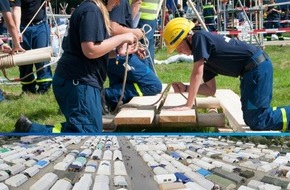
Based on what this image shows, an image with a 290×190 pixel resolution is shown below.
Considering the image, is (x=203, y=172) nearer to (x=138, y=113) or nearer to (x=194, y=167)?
(x=194, y=167)

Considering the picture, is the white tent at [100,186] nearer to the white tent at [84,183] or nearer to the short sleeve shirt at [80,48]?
the white tent at [84,183]

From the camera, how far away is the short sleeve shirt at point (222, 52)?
9.98 ft

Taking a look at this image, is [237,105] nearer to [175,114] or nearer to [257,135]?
[175,114]

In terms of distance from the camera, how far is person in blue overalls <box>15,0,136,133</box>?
2430 mm

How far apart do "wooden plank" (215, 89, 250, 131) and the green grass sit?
1.61 ft

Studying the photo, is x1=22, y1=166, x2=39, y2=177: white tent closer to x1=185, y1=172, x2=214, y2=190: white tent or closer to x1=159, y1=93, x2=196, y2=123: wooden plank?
x1=185, y1=172, x2=214, y2=190: white tent

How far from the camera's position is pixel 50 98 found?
5.11m

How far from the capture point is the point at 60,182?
34.1 inches

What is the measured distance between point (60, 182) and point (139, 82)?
3159 mm

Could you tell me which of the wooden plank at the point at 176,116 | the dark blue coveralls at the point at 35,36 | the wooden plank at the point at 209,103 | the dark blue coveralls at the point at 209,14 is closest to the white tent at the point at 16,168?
the wooden plank at the point at 176,116

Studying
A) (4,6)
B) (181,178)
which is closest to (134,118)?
(4,6)

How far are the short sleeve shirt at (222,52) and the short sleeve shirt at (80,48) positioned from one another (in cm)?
66

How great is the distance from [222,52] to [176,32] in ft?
1.06

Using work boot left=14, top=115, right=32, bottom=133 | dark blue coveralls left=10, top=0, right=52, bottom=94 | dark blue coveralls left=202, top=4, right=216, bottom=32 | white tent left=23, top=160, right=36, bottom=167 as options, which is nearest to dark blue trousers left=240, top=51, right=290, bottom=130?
work boot left=14, top=115, right=32, bottom=133
